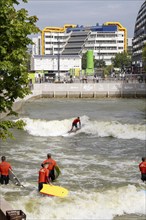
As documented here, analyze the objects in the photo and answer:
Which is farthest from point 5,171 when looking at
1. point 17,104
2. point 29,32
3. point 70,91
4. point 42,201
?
point 70,91

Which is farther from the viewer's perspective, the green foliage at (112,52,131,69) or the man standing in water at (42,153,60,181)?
the green foliage at (112,52,131,69)

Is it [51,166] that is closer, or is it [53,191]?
[53,191]

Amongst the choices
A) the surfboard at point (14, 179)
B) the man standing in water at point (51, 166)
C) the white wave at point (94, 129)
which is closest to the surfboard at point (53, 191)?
the surfboard at point (14, 179)

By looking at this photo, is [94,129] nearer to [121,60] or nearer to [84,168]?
[84,168]

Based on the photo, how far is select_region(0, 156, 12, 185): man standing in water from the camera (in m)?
20.1

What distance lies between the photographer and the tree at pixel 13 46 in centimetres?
1273

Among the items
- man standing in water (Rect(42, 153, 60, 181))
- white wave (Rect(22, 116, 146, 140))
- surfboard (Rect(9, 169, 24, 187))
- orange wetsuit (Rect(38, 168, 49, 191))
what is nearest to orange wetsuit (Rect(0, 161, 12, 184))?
surfboard (Rect(9, 169, 24, 187))

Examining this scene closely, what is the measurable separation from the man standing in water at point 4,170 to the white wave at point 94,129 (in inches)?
780

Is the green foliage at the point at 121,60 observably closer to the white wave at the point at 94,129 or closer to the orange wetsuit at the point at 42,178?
the white wave at the point at 94,129

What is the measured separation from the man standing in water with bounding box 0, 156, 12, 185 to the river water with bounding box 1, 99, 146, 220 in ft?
1.17

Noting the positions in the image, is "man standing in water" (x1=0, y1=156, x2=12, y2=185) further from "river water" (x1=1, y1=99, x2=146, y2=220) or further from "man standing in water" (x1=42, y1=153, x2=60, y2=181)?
"man standing in water" (x1=42, y1=153, x2=60, y2=181)

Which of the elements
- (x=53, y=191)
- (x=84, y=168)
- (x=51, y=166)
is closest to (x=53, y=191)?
(x=53, y=191)

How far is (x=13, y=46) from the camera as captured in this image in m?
13.3

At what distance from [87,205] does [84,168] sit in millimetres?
8059
